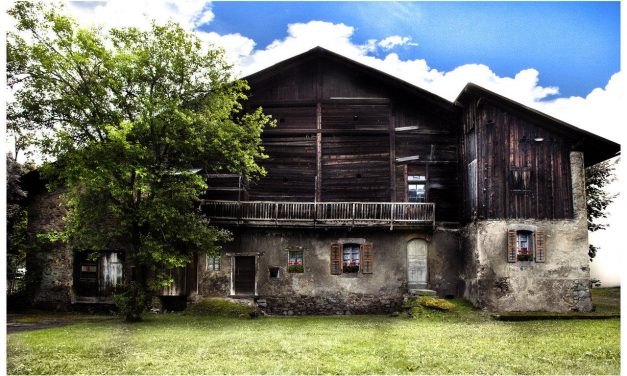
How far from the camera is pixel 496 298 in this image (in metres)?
22.9

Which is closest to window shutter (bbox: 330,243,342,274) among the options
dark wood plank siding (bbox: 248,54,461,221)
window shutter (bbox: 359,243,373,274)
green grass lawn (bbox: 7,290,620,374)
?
window shutter (bbox: 359,243,373,274)

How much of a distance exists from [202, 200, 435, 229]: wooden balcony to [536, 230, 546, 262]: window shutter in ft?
14.3

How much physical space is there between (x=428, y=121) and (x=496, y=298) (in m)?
8.76

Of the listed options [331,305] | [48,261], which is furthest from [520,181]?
[48,261]

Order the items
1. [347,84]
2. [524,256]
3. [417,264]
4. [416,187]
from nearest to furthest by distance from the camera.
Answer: [524,256], [417,264], [416,187], [347,84]

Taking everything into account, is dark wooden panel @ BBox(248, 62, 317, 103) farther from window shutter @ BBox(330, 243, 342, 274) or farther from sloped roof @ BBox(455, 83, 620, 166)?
sloped roof @ BBox(455, 83, 620, 166)

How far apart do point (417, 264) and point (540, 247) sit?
5303 mm

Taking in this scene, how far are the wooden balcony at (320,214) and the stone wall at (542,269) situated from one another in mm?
2930

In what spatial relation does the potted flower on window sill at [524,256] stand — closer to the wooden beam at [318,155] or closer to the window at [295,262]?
the wooden beam at [318,155]

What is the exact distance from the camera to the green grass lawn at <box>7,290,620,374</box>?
11992 millimetres

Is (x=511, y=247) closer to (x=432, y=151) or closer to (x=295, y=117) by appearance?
(x=432, y=151)

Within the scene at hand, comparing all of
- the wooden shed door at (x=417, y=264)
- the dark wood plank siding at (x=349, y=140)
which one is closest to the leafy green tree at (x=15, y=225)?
the dark wood plank siding at (x=349, y=140)

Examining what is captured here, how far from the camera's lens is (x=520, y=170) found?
77.6 feet

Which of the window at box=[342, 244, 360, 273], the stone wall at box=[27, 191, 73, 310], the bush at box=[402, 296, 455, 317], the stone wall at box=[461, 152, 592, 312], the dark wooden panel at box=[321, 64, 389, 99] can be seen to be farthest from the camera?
the dark wooden panel at box=[321, 64, 389, 99]
